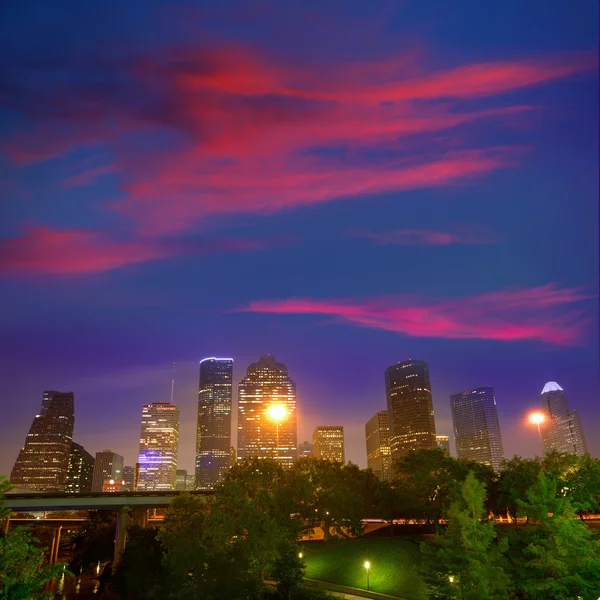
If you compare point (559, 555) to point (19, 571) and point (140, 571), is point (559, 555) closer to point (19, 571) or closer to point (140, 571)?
point (19, 571)

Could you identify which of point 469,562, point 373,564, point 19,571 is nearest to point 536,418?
point 373,564

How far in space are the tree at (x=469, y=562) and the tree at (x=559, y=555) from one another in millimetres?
2327

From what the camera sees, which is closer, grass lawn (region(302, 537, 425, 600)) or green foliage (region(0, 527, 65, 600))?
green foliage (region(0, 527, 65, 600))

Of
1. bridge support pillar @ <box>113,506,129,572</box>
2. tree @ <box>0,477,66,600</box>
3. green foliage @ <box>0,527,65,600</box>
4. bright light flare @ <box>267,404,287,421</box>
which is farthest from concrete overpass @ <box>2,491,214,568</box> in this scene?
green foliage @ <box>0,527,65,600</box>

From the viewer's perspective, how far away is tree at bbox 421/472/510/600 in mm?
37094

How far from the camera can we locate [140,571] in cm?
5847

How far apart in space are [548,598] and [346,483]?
4147 centimetres

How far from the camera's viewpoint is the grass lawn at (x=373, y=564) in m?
54.8

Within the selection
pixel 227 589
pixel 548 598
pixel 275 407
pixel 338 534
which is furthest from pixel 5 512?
pixel 338 534

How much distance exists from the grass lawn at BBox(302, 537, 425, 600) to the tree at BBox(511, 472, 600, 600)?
51.2 ft

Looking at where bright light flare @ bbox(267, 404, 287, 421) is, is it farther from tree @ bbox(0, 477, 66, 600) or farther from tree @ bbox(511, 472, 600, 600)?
tree @ bbox(0, 477, 66, 600)

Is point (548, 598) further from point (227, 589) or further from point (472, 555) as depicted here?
point (227, 589)

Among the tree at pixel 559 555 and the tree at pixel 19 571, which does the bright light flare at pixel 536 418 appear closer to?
the tree at pixel 559 555

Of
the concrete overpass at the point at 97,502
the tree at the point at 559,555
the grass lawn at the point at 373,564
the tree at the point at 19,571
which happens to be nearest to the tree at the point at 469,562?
the tree at the point at 559,555
